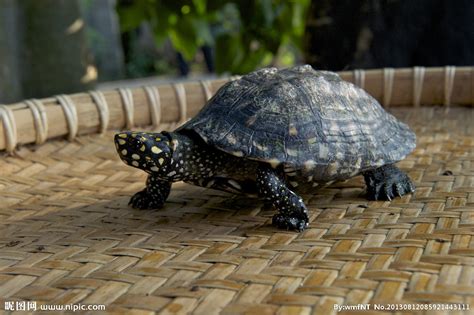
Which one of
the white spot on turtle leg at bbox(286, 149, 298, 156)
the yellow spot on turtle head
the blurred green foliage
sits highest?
the blurred green foliage

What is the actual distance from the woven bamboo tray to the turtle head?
18cm

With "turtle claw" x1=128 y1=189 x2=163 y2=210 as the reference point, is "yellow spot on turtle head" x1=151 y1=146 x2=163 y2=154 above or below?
above

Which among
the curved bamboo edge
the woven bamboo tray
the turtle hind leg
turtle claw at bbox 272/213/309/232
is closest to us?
the woven bamboo tray

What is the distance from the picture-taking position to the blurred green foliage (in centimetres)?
326

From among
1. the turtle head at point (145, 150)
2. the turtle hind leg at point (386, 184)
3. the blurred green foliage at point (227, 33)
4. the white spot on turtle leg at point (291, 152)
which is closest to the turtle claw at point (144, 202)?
the turtle head at point (145, 150)

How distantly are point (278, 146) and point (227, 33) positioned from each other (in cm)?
182

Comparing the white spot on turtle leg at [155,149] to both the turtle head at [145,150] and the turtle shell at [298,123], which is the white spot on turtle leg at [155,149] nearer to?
the turtle head at [145,150]

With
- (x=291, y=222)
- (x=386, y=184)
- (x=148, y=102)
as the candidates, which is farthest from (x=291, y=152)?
(x=148, y=102)

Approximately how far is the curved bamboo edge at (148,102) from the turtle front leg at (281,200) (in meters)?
1.12

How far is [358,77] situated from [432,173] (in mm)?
983

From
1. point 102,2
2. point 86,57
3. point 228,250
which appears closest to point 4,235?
point 228,250

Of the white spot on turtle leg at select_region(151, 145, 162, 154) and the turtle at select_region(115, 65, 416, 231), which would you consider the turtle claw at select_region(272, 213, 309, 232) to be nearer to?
the turtle at select_region(115, 65, 416, 231)

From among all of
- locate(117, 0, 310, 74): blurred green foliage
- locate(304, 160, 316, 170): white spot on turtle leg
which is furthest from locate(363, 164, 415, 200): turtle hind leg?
locate(117, 0, 310, 74): blurred green foliage

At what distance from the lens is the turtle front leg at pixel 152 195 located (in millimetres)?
1873
